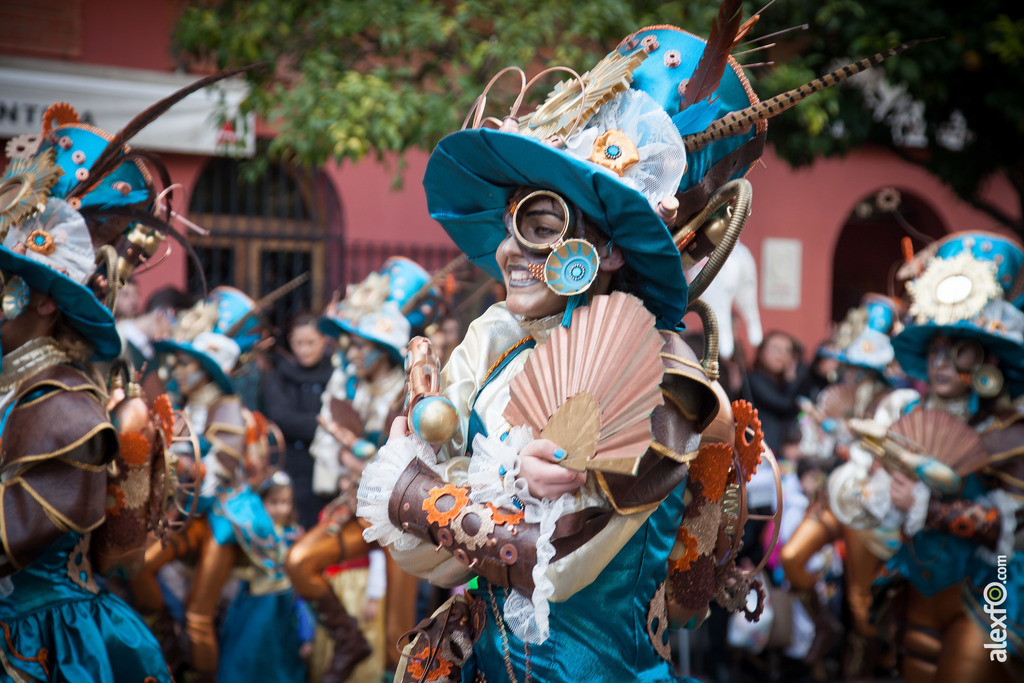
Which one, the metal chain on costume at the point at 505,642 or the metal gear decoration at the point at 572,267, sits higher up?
the metal gear decoration at the point at 572,267

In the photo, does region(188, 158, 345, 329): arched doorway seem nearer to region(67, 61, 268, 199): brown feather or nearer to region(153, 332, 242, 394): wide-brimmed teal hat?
region(153, 332, 242, 394): wide-brimmed teal hat

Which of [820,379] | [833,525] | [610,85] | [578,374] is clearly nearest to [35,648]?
[578,374]

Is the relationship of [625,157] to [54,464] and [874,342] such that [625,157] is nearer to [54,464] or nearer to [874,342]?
[54,464]

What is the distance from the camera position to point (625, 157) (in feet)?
7.58

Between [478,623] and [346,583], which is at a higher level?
[478,623]

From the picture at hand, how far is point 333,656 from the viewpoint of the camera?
580 cm

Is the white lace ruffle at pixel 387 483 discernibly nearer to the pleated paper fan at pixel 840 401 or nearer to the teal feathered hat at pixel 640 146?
the teal feathered hat at pixel 640 146

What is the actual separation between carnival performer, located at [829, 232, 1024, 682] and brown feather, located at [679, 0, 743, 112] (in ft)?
8.18

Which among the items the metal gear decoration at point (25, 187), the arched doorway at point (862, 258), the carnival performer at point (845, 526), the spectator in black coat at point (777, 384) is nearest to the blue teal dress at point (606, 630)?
the metal gear decoration at point (25, 187)

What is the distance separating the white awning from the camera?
8.75 m

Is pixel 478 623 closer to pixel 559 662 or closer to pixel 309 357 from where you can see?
pixel 559 662

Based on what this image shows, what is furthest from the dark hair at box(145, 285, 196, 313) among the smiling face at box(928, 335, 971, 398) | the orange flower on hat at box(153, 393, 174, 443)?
the smiling face at box(928, 335, 971, 398)

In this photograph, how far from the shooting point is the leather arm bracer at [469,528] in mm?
2186

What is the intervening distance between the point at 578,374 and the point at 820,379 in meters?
6.96
